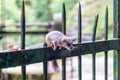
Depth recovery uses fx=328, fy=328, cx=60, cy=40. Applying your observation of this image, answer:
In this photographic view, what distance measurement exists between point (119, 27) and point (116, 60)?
178 millimetres

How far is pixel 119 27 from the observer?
1734mm

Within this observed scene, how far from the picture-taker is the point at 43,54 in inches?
53.5

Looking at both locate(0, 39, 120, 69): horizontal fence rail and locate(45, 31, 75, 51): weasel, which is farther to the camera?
locate(45, 31, 75, 51): weasel

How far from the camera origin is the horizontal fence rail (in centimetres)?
124

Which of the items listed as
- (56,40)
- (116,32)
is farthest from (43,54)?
(116,32)

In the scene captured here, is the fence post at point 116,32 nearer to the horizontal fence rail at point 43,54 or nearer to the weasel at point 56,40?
the horizontal fence rail at point 43,54

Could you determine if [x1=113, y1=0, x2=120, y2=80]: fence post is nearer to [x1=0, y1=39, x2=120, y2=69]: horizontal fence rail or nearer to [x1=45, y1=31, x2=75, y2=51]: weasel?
[x1=0, y1=39, x2=120, y2=69]: horizontal fence rail

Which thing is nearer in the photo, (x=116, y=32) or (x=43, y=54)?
(x=43, y=54)

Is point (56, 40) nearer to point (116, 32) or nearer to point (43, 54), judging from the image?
point (43, 54)

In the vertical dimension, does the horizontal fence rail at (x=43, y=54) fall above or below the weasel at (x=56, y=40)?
below

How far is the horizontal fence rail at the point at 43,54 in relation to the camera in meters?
1.24

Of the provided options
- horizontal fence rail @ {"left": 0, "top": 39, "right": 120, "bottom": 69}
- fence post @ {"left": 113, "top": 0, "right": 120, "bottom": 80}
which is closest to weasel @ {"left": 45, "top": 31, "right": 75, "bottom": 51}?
horizontal fence rail @ {"left": 0, "top": 39, "right": 120, "bottom": 69}

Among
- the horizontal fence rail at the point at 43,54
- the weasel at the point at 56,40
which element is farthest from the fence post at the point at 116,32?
the weasel at the point at 56,40

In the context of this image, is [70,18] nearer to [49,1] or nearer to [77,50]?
[49,1]
